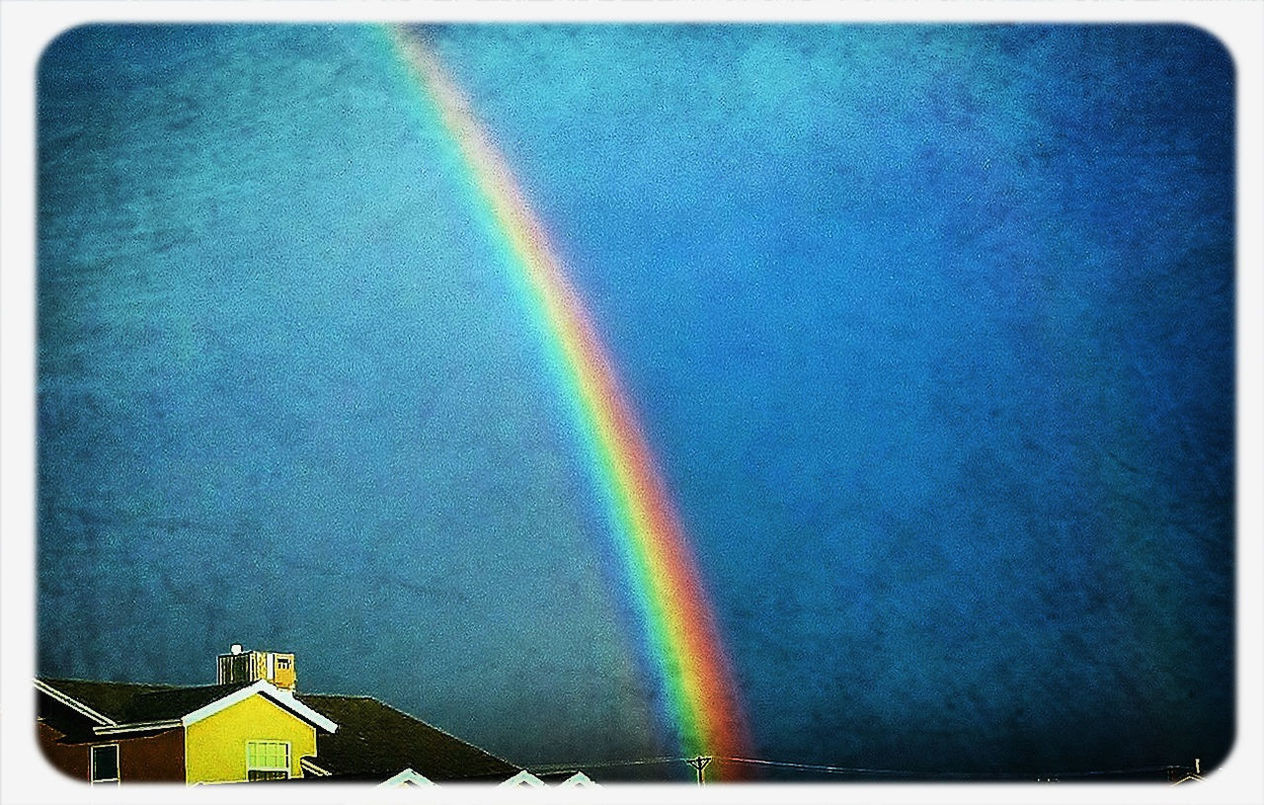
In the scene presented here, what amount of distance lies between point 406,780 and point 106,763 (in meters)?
0.87

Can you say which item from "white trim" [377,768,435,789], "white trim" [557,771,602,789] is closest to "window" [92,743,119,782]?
"white trim" [377,768,435,789]

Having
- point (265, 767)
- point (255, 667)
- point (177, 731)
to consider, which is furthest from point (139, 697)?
point (265, 767)

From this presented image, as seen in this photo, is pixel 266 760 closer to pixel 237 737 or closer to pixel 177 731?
pixel 237 737

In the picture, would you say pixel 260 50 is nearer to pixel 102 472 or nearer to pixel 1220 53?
pixel 102 472

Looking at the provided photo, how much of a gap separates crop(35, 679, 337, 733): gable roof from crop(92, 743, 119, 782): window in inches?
3.3

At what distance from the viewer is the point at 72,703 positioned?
3.63 metres

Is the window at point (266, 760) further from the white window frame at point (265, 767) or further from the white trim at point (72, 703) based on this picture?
the white trim at point (72, 703)

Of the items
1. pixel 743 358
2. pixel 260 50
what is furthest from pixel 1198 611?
pixel 260 50

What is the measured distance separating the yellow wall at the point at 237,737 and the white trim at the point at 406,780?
548 mm

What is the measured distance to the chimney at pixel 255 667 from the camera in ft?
12.6

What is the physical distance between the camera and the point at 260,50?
13.4 ft

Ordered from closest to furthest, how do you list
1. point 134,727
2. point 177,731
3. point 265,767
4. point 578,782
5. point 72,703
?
1. point 578,782
2. point 72,703
3. point 134,727
4. point 177,731
5. point 265,767

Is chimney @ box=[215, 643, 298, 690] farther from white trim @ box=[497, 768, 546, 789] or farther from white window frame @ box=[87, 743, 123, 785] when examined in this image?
white trim @ box=[497, 768, 546, 789]

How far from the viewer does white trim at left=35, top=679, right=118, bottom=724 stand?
3.57 meters
